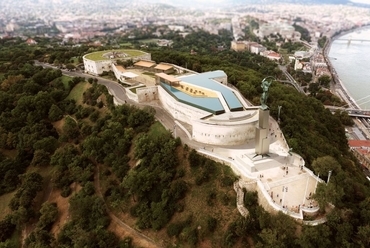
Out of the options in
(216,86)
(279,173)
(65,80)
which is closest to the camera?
(279,173)

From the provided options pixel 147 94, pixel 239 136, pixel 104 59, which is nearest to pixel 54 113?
pixel 147 94

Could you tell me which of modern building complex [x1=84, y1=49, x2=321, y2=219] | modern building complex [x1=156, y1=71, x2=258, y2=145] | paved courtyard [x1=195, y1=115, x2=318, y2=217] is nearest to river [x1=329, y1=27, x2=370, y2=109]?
modern building complex [x1=156, y1=71, x2=258, y2=145]

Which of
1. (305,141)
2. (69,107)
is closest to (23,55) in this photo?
(69,107)

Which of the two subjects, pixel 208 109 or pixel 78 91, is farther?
pixel 78 91

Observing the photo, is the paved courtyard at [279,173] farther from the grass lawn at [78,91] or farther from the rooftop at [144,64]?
the rooftop at [144,64]

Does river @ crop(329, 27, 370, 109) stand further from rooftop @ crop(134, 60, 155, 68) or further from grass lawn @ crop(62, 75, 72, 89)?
grass lawn @ crop(62, 75, 72, 89)

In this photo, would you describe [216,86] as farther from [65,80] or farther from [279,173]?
[65,80]
